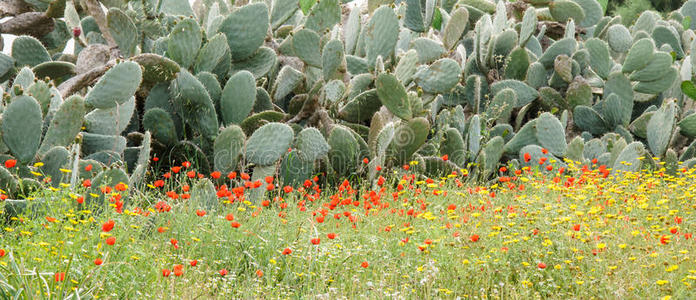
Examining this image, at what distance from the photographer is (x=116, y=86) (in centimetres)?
458

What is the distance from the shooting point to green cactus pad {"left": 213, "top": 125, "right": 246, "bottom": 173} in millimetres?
4934

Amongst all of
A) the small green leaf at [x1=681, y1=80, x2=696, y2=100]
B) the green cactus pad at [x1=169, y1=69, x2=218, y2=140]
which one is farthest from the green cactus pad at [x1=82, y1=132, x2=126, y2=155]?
the small green leaf at [x1=681, y1=80, x2=696, y2=100]

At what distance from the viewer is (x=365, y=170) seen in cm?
553

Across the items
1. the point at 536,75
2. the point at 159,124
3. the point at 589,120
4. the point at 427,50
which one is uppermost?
the point at 427,50

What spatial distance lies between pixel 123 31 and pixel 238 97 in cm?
113

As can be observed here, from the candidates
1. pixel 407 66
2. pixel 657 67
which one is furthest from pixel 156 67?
pixel 657 67

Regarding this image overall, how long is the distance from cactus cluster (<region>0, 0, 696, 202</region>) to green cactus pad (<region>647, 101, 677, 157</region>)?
0.01m

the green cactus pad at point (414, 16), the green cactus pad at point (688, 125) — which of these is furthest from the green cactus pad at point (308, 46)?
the green cactus pad at point (688, 125)

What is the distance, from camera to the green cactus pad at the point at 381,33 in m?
5.92

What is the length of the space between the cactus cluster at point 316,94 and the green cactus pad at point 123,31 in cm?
1

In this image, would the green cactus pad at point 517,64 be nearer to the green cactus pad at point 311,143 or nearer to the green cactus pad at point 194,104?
the green cactus pad at point 311,143

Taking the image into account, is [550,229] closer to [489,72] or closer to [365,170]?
[365,170]

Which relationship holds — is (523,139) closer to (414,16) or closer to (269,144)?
(414,16)

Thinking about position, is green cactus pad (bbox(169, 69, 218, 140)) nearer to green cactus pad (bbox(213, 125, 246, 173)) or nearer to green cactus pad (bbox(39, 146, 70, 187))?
green cactus pad (bbox(213, 125, 246, 173))
